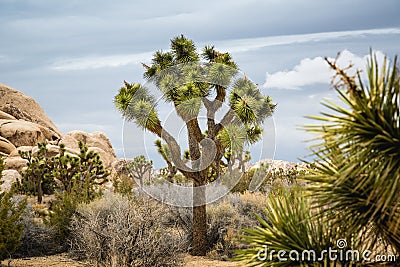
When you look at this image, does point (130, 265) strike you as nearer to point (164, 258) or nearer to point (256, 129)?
point (164, 258)

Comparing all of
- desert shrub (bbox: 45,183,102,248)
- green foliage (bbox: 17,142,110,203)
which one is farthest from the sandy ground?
green foliage (bbox: 17,142,110,203)

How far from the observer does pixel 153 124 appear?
1250 cm

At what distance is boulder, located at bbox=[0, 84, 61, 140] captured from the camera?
44.6 metres

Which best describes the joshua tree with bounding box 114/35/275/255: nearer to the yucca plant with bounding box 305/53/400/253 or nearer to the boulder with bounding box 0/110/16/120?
the yucca plant with bounding box 305/53/400/253

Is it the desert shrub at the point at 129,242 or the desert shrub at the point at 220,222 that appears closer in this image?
the desert shrub at the point at 129,242

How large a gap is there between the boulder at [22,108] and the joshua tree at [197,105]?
33.2 m

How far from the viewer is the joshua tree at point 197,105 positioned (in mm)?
12492

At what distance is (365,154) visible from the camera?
3885 millimetres

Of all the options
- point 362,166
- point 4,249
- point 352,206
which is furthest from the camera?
point 4,249

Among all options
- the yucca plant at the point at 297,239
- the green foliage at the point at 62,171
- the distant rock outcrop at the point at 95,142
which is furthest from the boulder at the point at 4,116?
the yucca plant at the point at 297,239

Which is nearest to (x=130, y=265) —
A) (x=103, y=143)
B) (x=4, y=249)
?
(x=4, y=249)

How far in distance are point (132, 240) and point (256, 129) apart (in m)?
6.07

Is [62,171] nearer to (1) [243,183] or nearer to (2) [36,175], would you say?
(2) [36,175]

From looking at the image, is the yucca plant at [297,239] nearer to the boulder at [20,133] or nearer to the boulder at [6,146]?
the boulder at [6,146]
